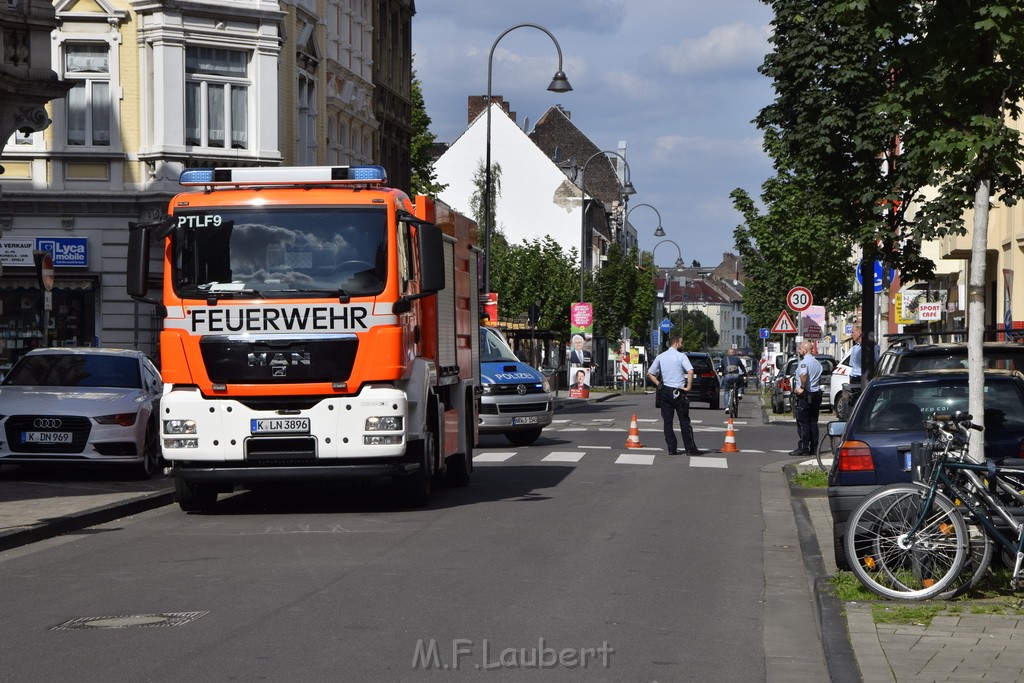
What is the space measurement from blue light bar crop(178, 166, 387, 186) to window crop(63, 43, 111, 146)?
63.4 ft

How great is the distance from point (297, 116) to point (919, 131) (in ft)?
92.1

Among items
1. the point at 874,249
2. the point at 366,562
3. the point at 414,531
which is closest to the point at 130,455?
the point at 414,531

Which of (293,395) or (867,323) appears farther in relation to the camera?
(867,323)

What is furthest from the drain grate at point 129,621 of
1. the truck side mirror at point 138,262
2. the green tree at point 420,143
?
the green tree at point 420,143

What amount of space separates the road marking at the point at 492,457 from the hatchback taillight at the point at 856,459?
12211 mm

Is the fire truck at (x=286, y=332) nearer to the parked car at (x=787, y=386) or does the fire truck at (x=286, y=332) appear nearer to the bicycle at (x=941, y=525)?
the bicycle at (x=941, y=525)

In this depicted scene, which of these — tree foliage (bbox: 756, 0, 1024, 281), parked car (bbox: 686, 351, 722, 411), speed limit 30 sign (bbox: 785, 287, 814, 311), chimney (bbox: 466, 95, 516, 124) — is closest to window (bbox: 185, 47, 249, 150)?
speed limit 30 sign (bbox: 785, 287, 814, 311)

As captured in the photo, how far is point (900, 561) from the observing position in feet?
29.7

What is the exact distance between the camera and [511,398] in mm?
25672

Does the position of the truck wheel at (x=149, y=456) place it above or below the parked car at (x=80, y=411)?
below

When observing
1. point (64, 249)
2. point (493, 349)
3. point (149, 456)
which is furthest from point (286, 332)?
point (64, 249)

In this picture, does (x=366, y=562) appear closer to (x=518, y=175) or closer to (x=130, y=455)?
(x=130, y=455)

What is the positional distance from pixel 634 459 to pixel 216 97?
1513 cm

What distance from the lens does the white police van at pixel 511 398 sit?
2558cm
